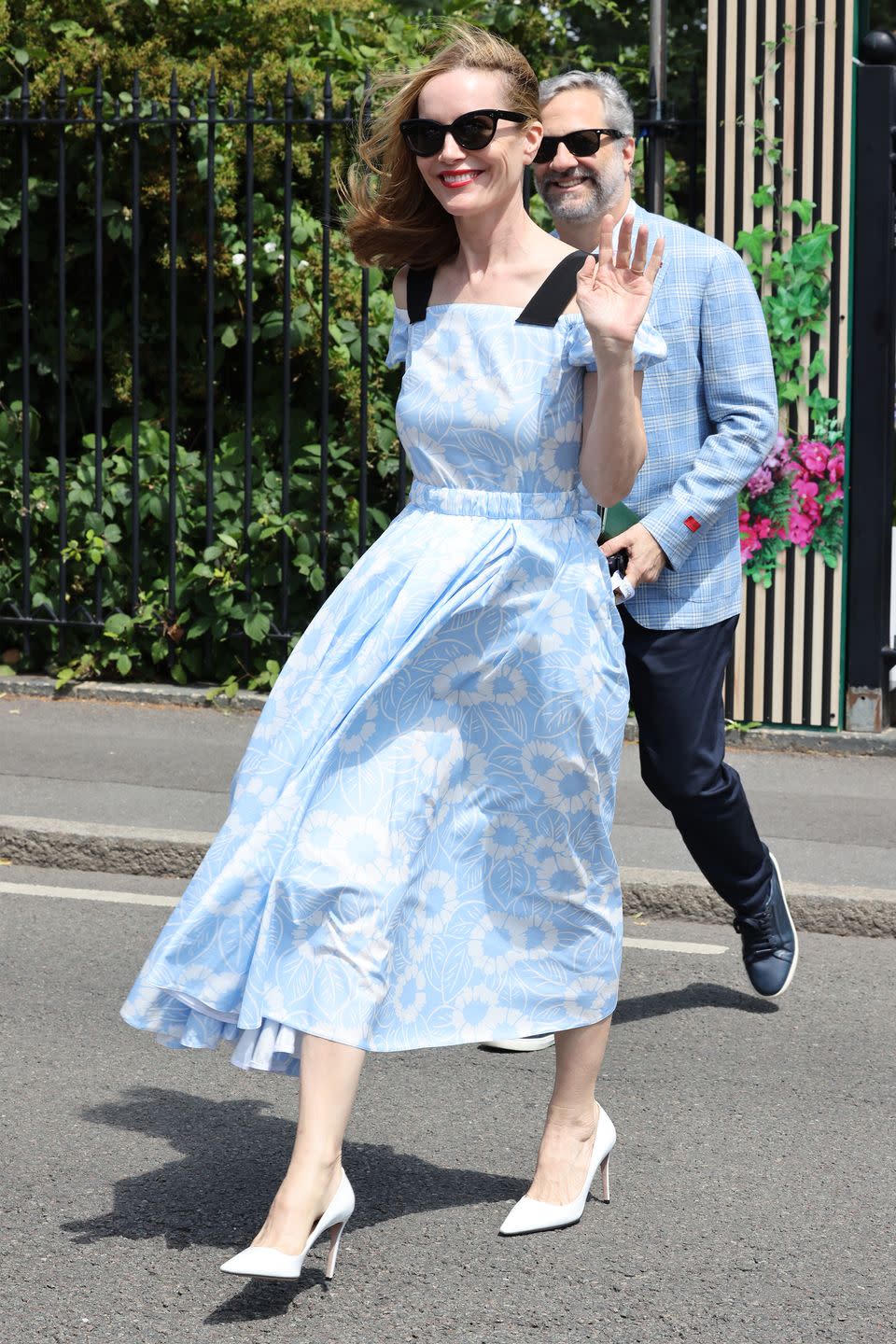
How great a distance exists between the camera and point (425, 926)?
2961 millimetres

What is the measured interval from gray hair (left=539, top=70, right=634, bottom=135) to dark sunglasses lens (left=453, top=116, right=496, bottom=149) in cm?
111

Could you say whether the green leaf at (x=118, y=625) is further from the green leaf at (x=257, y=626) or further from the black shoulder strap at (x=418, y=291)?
the black shoulder strap at (x=418, y=291)

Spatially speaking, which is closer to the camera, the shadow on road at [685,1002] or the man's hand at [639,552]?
the man's hand at [639,552]

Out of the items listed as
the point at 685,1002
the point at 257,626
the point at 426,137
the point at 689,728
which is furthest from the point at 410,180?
the point at 257,626

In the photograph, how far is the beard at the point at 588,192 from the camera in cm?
396

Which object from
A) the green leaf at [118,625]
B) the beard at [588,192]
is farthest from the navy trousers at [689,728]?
the green leaf at [118,625]

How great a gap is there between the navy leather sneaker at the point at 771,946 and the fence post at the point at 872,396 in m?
3.31

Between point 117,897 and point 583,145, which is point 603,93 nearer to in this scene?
point 583,145

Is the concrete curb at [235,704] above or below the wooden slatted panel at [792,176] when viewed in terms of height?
below

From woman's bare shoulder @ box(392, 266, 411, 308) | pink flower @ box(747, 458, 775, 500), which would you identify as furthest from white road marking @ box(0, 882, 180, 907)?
pink flower @ box(747, 458, 775, 500)

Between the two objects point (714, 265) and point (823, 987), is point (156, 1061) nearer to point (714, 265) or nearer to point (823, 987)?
point (823, 987)

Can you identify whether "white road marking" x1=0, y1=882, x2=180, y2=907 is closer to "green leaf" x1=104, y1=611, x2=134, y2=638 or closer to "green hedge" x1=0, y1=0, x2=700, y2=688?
"green hedge" x1=0, y1=0, x2=700, y2=688

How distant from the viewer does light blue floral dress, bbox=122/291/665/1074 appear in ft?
9.34

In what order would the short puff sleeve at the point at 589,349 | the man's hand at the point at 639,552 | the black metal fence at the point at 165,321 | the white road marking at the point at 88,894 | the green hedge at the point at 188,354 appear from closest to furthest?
the short puff sleeve at the point at 589,349
the man's hand at the point at 639,552
the white road marking at the point at 88,894
the black metal fence at the point at 165,321
the green hedge at the point at 188,354
